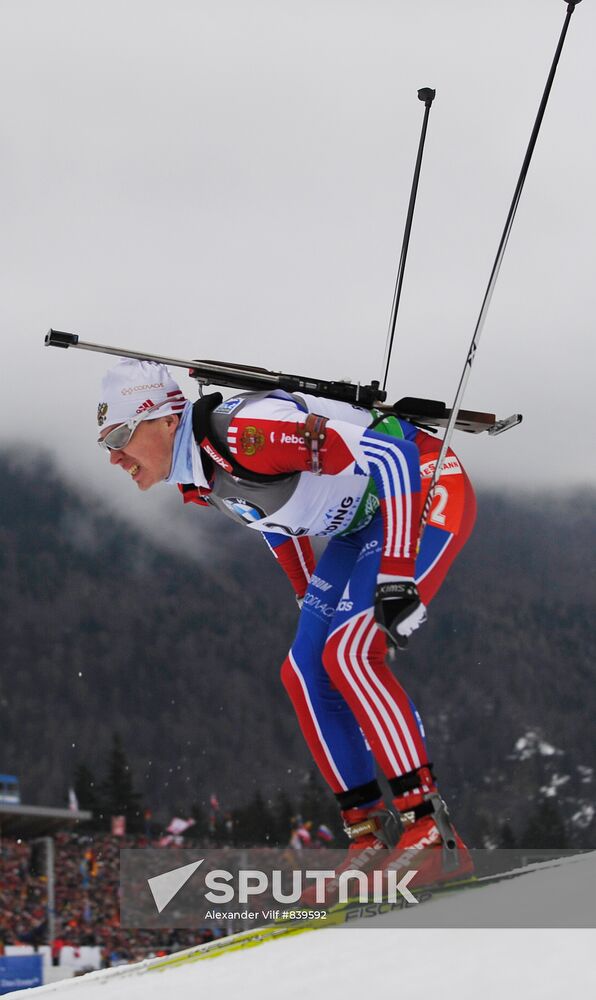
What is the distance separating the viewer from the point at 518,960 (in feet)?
6.72

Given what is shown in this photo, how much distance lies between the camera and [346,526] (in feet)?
12.4

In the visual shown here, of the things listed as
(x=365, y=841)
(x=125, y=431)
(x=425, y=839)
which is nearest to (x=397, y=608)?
(x=425, y=839)

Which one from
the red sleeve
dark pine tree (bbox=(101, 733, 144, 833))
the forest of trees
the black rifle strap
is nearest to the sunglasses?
the black rifle strap

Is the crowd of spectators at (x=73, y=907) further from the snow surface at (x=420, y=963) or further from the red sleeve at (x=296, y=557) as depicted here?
the snow surface at (x=420, y=963)

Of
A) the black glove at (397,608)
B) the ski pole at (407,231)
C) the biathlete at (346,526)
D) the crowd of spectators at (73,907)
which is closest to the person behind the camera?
the black glove at (397,608)

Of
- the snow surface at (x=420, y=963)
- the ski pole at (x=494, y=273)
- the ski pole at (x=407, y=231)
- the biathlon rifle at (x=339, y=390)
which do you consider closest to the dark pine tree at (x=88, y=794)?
the ski pole at (x=407, y=231)

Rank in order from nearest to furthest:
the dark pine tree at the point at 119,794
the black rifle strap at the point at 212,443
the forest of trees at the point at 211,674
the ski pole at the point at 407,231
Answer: the black rifle strap at the point at 212,443 < the ski pole at the point at 407,231 < the dark pine tree at the point at 119,794 < the forest of trees at the point at 211,674

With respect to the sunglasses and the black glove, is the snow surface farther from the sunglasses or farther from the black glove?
the sunglasses

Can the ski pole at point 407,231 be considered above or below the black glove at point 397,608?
above

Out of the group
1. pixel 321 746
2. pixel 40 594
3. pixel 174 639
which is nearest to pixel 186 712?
pixel 174 639

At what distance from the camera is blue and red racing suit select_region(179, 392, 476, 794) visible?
3375 mm

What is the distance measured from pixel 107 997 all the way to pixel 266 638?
105 meters

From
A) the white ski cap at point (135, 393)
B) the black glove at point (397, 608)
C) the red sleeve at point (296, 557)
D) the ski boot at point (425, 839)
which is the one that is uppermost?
the white ski cap at point (135, 393)

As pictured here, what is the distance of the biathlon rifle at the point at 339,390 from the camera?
389 centimetres
